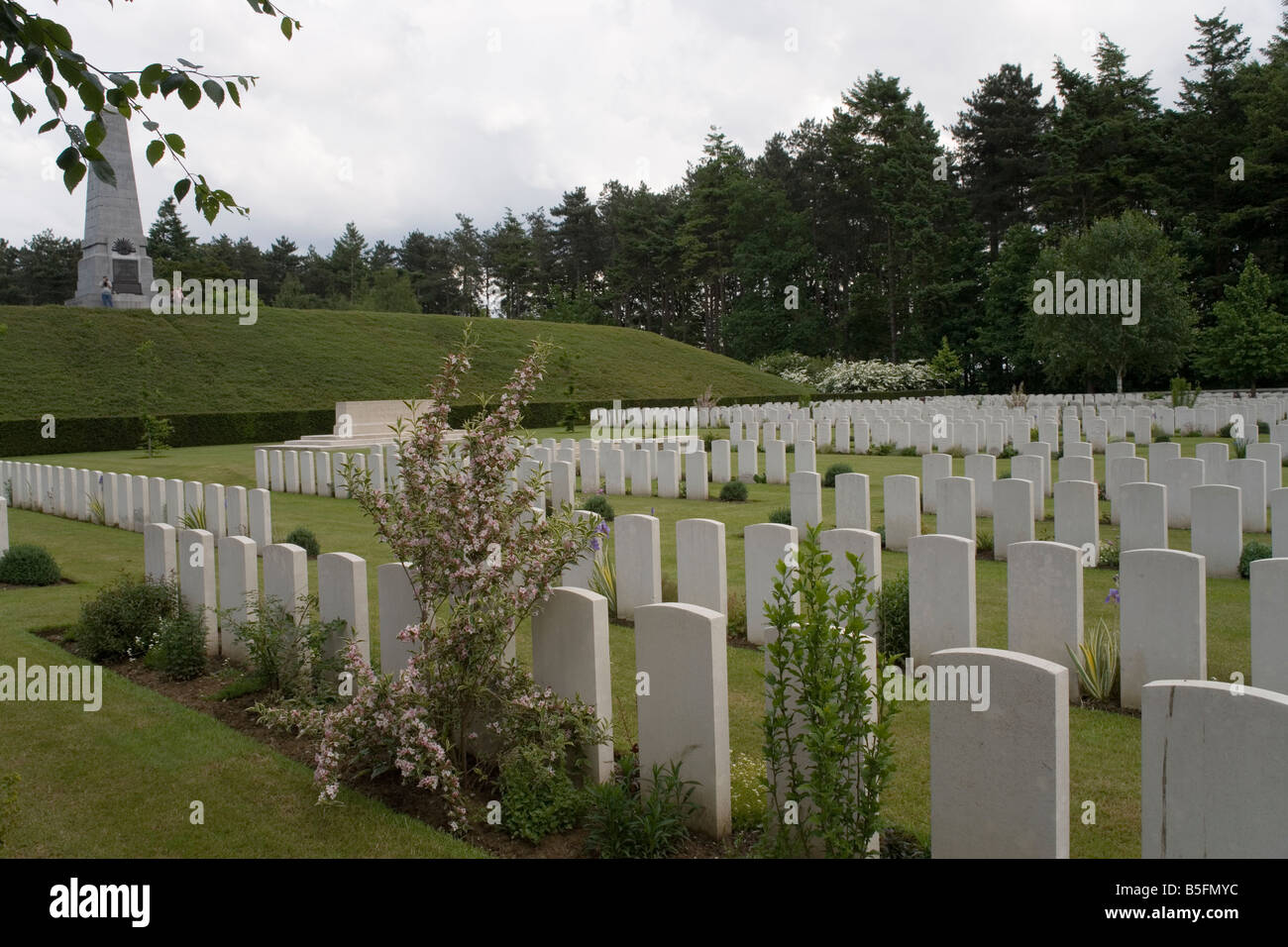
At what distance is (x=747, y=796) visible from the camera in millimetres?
3709

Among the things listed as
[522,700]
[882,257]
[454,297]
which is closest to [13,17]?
[522,700]

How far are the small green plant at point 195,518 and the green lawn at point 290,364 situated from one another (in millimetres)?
12812

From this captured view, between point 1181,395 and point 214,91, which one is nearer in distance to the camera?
point 214,91

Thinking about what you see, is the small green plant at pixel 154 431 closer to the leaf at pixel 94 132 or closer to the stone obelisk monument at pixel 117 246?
the stone obelisk monument at pixel 117 246

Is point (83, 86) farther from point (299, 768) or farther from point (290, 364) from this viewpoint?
point (290, 364)

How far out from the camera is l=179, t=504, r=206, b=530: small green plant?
10648 mm

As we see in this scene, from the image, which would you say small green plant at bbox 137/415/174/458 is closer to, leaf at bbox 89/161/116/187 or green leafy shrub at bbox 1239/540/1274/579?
leaf at bbox 89/161/116/187

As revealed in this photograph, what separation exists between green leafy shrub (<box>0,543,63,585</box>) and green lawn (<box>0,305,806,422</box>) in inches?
591

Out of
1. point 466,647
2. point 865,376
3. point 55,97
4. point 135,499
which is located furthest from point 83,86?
point 865,376

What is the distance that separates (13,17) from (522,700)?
3227 mm

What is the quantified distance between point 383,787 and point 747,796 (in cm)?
170

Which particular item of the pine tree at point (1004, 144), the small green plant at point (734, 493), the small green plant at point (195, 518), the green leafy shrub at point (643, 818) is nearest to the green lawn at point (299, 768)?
the green leafy shrub at point (643, 818)

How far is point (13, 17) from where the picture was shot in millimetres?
3248

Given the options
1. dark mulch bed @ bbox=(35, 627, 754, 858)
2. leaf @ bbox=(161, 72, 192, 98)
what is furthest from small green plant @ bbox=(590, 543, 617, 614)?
leaf @ bbox=(161, 72, 192, 98)
